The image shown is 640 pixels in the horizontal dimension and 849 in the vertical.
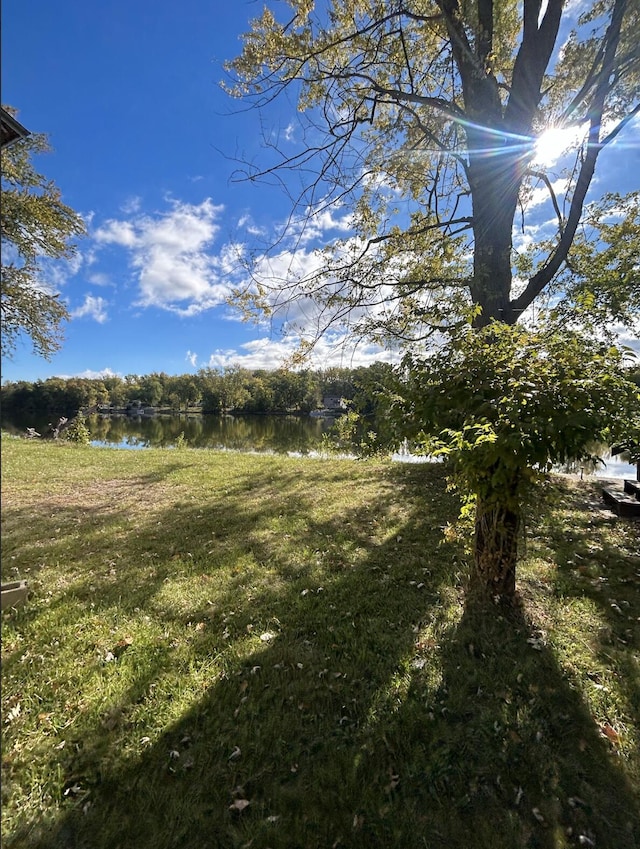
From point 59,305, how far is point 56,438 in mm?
6347

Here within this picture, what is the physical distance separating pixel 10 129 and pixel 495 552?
3.77m

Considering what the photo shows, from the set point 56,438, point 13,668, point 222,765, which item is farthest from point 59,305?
point 222,765

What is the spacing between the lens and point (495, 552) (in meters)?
2.98

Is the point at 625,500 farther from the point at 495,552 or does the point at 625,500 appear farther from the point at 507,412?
the point at 507,412

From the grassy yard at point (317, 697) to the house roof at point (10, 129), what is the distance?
2921 mm

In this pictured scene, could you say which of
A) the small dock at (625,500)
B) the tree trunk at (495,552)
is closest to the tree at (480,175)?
the tree trunk at (495,552)

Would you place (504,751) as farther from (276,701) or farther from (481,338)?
(481,338)

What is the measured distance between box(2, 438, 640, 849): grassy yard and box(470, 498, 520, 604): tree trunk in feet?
0.72

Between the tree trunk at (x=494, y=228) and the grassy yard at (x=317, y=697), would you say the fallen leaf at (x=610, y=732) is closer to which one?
the grassy yard at (x=317, y=697)

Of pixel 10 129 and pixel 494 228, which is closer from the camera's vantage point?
pixel 10 129

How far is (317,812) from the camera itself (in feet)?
5.74

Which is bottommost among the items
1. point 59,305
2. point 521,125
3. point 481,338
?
point 481,338

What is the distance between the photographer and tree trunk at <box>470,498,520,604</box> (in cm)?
288

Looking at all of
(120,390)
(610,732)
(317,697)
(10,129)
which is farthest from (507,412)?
(120,390)
